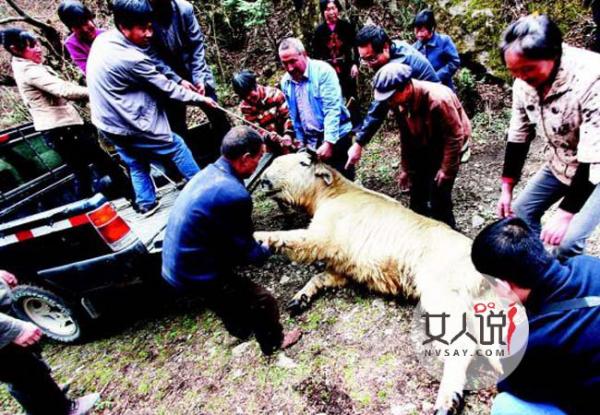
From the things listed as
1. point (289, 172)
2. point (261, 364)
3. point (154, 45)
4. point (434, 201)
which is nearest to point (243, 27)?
point (154, 45)

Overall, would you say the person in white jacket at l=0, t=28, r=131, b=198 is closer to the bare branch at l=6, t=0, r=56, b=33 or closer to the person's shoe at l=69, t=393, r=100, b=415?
the person's shoe at l=69, t=393, r=100, b=415

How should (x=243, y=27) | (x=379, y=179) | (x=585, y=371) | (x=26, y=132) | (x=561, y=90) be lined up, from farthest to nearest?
(x=243, y=27), (x=379, y=179), (x=26, y=132), (x=561, y=90), (x=585, y=371)

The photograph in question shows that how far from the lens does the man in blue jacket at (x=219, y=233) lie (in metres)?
3.02

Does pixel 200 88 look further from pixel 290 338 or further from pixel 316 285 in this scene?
pixel 290 338

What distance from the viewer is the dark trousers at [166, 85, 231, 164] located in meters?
5.57

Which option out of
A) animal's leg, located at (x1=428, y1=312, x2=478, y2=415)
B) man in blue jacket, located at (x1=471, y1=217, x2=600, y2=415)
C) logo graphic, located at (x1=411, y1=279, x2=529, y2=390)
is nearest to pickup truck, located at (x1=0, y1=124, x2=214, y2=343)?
logo graphic, located at (x1=411, y1=279, x2=529, y2=390)

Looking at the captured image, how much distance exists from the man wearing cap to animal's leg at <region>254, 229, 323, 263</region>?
5.00 ft

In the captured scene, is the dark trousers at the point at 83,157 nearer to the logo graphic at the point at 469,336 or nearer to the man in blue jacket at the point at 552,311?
the logo graphic at the point at 469,336

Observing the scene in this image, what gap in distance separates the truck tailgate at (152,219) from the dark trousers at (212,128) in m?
0.81

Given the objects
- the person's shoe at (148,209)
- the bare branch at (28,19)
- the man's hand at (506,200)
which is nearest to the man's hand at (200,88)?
the person's shoe at (148,209)

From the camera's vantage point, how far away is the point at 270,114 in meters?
5.76

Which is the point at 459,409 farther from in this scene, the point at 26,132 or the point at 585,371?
the point at 26,132

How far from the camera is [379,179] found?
22.0ft

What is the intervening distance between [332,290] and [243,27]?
9548 millimetres
